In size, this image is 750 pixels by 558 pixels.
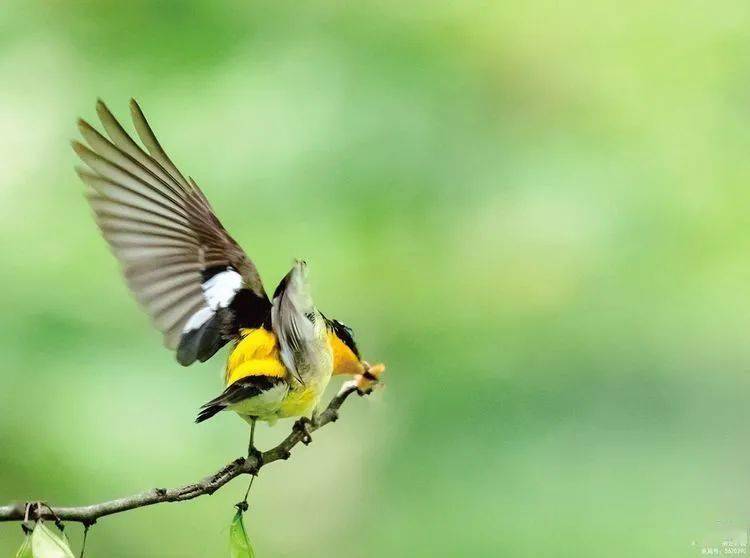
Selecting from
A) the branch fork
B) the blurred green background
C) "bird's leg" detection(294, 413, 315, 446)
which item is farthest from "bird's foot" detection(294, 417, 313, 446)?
the blurred green background

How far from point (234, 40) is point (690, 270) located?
1.43 metres

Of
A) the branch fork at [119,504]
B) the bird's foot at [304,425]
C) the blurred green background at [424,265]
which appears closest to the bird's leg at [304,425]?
the bird's foot at [304,425]

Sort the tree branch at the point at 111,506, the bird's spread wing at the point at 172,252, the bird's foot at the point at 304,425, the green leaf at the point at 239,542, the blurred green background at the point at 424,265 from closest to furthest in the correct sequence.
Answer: the tree branch at the point at 111,506, the green leaf at the point at 239,542, the bird's foot at the point at 304,425, the bird's spread wing at the point at 172,252, the blurred green background at the point at 424,265

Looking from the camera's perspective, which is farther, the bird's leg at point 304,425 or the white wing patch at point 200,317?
the white wing patch at point 200,317

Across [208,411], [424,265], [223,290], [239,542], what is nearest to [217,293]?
[223,290]

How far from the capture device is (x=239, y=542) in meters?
0.74

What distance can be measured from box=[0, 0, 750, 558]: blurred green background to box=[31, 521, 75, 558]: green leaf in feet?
4.32

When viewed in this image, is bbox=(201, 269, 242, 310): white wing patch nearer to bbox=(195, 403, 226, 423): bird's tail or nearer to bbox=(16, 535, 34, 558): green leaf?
bbox=(195, 403, 226, 423): bird's tail

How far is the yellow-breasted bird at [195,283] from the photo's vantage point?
962 millimetres

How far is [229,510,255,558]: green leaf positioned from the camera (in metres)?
0.73

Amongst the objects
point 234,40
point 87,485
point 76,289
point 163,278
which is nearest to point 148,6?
point 234,40

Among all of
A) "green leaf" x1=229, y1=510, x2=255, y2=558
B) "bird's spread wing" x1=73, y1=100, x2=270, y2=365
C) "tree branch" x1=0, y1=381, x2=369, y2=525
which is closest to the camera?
"tree branch" x1=0, y1=381, x2=369, y2=525

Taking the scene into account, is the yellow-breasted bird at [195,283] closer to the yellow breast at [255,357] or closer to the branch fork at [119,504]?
the yellow breast at [255,357]

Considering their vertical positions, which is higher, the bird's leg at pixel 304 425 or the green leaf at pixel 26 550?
the green leaf at pixel 26 550
